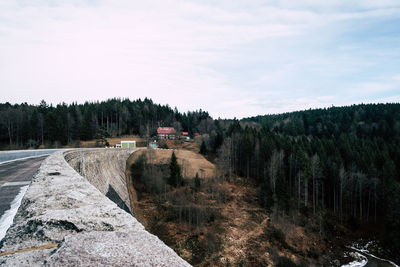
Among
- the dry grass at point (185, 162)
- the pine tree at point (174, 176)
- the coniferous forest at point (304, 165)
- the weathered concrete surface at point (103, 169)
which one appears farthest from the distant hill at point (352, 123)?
the weathered concrete surface at point (103, 169)

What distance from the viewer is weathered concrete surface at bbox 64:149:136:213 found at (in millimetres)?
19016

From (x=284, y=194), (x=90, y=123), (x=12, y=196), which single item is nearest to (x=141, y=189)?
(x=284, y=194)

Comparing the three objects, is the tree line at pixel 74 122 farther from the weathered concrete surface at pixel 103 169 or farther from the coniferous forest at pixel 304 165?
the weathered concrete surface at pixel 103 169

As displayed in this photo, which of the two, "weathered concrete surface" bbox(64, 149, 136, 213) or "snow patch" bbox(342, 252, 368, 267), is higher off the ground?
"weathered concrete surface" bbox(64, 149, 136, 213)

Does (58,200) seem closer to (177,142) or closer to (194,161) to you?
(194,161)

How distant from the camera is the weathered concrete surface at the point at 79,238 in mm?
1659

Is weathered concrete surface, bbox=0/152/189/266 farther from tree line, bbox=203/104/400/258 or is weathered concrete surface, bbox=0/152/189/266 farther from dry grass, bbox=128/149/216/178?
dry grass, bbox=128/149/216/178

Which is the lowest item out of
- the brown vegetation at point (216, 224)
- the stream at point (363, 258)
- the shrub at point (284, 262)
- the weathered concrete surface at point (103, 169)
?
the stream at point (363, 258)

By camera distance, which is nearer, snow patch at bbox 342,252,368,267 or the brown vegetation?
the brown vegetation

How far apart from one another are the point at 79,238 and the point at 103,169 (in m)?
28.0

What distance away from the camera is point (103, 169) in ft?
90.2

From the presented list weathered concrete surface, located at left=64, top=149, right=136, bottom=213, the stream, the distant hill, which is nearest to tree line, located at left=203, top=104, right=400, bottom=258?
the stream

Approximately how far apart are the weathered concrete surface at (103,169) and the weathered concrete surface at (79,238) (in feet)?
47.5

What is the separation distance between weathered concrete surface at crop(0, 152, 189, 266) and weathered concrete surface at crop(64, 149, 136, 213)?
47.5 feet
